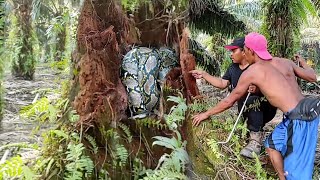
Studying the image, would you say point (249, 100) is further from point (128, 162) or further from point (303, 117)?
point (128, 162)

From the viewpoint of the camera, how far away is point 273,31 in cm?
689

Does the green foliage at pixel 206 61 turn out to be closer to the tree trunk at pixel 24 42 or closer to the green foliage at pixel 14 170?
the tree trunk at pixel 24 42

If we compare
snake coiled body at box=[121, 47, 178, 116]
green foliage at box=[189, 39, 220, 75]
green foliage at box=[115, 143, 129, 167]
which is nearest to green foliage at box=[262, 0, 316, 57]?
green foliage at box=[189, 39, 220, 75]

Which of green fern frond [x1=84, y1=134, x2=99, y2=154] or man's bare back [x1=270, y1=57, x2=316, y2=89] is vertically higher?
man's bare back [x1=270, y1=57, x2=316, y2=89]

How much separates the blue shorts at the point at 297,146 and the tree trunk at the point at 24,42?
19.4 ft

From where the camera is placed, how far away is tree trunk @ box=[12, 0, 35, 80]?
7.95 metres

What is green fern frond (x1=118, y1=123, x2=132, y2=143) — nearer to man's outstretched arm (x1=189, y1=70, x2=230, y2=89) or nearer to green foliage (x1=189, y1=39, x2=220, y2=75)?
man's outstretched arm (x1=189, y1=70, x2=230, y2=89)

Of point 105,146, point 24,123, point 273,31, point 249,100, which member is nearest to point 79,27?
point 105,146

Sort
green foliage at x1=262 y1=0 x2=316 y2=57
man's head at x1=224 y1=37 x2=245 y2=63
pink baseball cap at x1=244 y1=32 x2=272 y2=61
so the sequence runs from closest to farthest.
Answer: pink baseball cap at x1=244 y1=32 x2=272 y2=61 → man's head at x1=224 y1=37 x2=245 y2=63 → green foliage at x1=262 y1=0 x2=316 y2=57

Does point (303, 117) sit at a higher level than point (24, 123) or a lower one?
higher

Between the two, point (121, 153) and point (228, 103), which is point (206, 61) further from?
point (121, 153)

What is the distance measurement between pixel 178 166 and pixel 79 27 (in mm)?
1403

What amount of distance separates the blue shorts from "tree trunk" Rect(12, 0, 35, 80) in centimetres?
592

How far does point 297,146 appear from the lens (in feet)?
10.8
